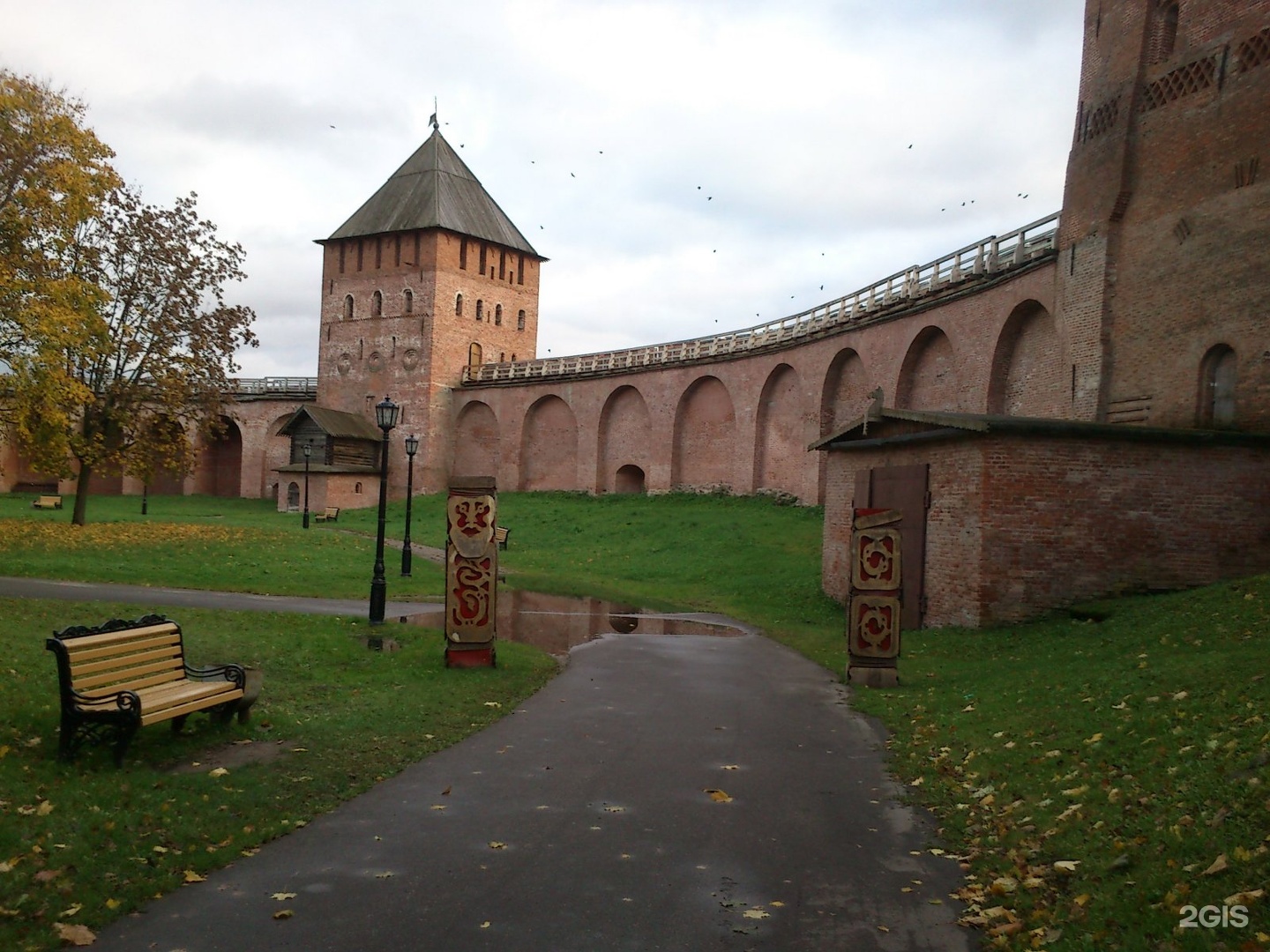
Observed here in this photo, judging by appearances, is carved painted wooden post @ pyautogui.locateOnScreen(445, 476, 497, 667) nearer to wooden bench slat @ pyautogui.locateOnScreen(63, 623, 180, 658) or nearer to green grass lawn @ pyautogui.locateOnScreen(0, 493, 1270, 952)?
green grass lawn @ pyautogui.locateOnScreen(0, 493, 1270, 952)

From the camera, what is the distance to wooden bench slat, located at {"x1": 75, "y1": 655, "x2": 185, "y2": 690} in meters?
7.23

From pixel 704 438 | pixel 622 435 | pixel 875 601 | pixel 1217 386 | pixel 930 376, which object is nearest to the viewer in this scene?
pixel 875 601

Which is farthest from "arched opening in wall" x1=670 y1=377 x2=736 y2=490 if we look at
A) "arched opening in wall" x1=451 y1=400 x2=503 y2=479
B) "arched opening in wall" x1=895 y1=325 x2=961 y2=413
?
"arched opening in wall" x1=451 y1=400 x2=503 y2=479

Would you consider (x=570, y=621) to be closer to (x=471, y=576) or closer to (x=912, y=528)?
(x=471, y=576)

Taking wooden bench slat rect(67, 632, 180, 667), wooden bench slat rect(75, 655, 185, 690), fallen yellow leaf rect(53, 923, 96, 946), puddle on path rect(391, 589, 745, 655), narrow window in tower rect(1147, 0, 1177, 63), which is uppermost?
narrow window in tower rect(1147, 0, 1177, 63)

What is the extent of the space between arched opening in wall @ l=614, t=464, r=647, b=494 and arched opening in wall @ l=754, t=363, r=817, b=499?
9.14 meters

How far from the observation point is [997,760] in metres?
7.84

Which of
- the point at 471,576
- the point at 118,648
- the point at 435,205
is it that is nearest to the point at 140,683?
the point at 118,648

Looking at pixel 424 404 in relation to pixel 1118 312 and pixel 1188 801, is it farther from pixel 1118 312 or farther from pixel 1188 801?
pixel 1188 801

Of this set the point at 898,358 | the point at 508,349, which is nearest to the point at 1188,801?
the point at 898,358

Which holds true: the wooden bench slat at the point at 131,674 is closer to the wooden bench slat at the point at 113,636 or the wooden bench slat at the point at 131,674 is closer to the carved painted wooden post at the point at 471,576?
the wooden bench slat at the point at 113,636

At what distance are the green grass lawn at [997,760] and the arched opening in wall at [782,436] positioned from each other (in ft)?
60.0

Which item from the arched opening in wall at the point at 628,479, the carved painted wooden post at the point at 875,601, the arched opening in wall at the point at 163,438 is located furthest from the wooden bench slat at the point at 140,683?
the arched opening in wall at the point at 628,479

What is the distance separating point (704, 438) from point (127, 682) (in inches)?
1387
